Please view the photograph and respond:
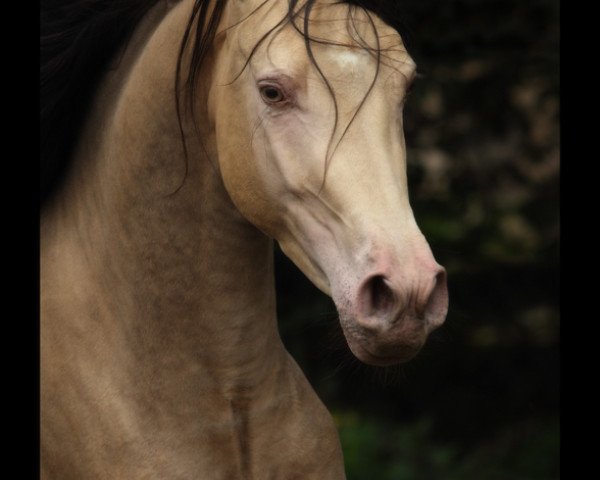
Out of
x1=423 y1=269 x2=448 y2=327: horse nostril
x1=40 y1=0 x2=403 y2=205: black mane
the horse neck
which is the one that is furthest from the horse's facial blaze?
x1=40 y1=0 x2=403 y2=205: black mane

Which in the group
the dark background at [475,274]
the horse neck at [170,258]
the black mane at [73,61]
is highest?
the black mane at [73,61]

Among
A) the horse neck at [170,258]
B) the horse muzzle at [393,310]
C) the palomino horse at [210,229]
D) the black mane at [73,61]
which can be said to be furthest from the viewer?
the black mane at [73,61]

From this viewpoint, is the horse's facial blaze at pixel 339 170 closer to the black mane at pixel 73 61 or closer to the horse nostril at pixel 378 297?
the horse nostril at pixel 378 297

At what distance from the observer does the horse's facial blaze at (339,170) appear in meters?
2.33

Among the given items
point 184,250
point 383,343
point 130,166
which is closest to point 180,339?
point 184,250

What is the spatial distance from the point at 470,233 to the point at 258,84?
3.39 metres

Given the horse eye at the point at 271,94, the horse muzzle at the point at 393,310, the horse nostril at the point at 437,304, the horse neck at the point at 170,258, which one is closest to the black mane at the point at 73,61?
the horse neck at the point at 170,258

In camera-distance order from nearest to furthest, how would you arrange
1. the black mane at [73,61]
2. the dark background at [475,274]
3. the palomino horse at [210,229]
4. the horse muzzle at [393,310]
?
the horse muzzle at [393,310] < the palomino horse at [210,229] < the black mane at [73,61] < the dark background at [475,274]

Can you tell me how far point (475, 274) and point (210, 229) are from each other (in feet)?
10.9

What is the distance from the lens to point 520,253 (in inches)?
236

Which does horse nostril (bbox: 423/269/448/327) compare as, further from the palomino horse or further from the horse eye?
the horse eye

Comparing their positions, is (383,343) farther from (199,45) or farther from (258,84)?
(199,45)

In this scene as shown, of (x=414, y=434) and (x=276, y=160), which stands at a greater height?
(x=276, y=160)

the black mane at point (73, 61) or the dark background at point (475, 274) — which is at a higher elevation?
the black mane at point (73, 61)
